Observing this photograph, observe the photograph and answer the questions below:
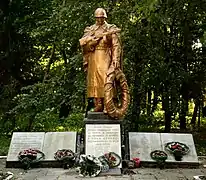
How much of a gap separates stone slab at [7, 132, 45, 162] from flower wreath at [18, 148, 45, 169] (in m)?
0.21

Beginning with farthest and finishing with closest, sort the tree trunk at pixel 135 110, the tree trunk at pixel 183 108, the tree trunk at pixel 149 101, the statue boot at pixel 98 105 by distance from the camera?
the tree trunk at pixel 149 101, the tree trunk at pixel 183 108, the tree trunk at pixel 135 110, the statue boot at pixel 98 105

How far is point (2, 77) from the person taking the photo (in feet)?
49.0

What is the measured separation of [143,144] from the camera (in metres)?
8.88

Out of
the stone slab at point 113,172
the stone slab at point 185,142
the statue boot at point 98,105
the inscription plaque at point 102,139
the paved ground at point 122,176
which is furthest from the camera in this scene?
the stone slab at point 185,142

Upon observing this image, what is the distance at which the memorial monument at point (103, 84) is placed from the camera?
823 cm

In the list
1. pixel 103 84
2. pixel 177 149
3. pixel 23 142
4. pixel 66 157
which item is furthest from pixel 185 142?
pixel 23 142

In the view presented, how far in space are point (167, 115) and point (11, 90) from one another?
4.89 m

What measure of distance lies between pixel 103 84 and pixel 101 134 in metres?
0.93

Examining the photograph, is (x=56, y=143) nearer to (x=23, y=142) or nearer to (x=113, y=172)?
(x=23, y=142)

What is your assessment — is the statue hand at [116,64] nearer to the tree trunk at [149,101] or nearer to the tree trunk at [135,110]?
the tree trunk at [135,110]

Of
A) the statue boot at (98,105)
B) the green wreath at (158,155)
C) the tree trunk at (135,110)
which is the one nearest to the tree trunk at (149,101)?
the tree trunk at (135,110)

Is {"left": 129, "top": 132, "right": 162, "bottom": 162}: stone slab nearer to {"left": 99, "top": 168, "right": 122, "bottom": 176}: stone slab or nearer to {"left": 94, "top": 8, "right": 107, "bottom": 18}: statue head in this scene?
{"left": 99, "top": 168, "right": 122, "bottom": 176}: stone slab

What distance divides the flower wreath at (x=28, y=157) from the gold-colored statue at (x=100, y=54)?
1439 mm

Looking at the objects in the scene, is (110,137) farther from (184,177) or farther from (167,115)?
(167,115)
